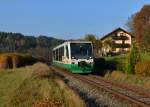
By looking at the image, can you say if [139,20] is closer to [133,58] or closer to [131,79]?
[133,58]

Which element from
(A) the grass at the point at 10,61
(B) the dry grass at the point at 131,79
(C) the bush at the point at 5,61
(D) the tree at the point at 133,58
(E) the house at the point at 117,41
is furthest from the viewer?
(E) the house at the point at 117,41

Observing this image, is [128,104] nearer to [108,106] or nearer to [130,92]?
[108,106]

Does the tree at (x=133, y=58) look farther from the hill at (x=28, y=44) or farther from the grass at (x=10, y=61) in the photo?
the hill at (x=28, y=44)

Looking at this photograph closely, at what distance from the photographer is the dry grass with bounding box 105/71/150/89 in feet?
83.7

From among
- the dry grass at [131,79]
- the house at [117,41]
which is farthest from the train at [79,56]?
the house at [117,41]

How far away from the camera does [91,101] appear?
58.3 feet

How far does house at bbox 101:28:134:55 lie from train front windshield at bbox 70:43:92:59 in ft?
272

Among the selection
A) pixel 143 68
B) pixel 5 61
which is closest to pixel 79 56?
pixel 143 68

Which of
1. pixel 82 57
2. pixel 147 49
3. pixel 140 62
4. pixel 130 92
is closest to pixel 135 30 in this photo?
pixel 147 49

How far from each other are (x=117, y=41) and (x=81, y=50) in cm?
10097

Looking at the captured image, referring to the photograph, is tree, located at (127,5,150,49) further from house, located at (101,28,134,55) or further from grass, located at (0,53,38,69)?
grass, located at (0,53,38,69)

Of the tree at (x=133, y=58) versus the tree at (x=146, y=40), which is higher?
the tree at (x=146, y=40)

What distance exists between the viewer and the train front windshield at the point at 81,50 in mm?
37750

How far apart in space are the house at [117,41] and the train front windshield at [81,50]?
82.9 m
